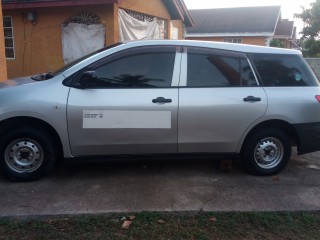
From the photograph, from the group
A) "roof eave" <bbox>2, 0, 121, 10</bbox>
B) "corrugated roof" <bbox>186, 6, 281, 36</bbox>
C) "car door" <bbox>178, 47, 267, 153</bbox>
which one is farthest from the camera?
Answer: "corrugated roof" <bbox>186, 6, 281, 36</bbox>

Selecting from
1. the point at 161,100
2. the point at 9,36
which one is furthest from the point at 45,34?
the point at 161,100

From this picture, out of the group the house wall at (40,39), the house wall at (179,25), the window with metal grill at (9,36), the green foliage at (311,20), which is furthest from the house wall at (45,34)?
the green foliage at (311,20)

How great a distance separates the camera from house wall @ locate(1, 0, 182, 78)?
441 inches

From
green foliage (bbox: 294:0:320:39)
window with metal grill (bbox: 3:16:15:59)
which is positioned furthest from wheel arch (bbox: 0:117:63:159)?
green foliage (bbox: 294:0:320:39)

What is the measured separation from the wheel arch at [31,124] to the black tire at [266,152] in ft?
7.81

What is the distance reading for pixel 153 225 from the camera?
12.6 ft

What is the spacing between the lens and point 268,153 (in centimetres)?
535

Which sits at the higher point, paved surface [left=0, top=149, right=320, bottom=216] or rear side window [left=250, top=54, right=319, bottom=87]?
rear side window [left=250, top=54, right=319, bottom=87]

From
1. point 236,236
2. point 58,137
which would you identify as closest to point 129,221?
point 236,236

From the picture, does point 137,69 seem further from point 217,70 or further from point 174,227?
point 174,227

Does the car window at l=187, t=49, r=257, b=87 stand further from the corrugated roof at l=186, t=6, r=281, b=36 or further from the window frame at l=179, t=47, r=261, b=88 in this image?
the corrugated roof at l=186, t=6, r=281, b=36

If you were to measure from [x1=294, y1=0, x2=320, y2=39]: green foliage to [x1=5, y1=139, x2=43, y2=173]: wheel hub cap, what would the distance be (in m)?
31.1

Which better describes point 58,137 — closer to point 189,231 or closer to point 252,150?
point 189,231

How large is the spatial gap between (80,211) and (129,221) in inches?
22.2
